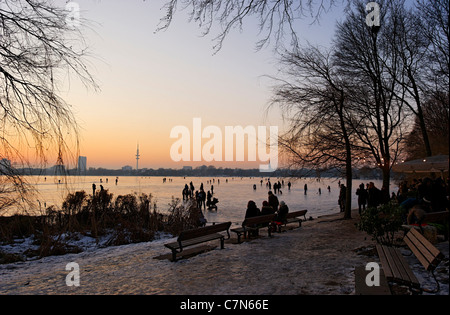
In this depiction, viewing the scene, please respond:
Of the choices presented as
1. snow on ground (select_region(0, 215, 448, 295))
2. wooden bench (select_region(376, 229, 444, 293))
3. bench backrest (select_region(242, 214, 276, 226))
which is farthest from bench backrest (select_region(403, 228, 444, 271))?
bench backrest (select_region(242, 214, 276, 226))

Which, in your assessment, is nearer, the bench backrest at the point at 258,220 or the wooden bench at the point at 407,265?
the wooden bench at the point at 407,265

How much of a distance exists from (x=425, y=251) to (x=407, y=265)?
410mm

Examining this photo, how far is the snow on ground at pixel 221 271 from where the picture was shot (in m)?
4.95

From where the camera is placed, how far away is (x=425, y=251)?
437 cm

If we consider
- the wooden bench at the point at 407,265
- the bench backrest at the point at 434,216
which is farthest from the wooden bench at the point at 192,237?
the bench backrest at the point at 434,216

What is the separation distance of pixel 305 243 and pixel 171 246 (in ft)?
12.6

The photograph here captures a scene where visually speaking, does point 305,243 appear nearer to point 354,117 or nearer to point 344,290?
point 344,290

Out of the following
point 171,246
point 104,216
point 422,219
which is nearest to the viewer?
point 422,219

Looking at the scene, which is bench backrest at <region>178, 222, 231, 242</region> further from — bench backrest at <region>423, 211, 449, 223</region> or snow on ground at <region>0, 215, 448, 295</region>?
bench backrest at <region>423, 211, 449, 223</region>

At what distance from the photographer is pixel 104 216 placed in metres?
13.7

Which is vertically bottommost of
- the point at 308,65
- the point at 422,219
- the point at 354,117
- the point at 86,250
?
the point at 86,250

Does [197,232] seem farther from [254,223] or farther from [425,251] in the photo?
[425,251]

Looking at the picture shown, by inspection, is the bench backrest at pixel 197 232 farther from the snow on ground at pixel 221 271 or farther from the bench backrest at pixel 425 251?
the bench backrest at pixel 425 251
